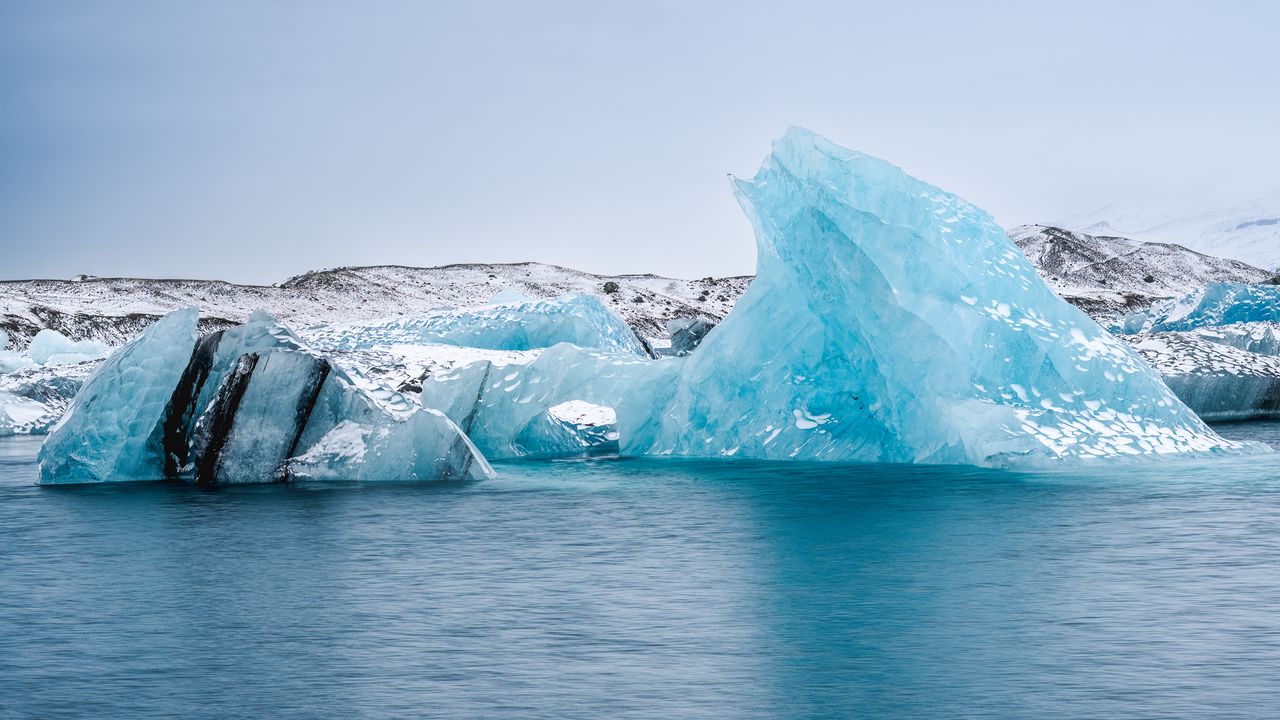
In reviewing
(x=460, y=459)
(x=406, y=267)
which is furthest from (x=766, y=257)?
(x=406, y=267)

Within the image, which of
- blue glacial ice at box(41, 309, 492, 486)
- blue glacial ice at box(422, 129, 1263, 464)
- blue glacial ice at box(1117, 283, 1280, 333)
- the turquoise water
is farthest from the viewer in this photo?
blue glacial ice at box(1117, 283, 1280, 333)

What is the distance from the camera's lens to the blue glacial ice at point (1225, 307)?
35.0 metres

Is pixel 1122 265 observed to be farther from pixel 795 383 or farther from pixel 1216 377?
pixel 795 383

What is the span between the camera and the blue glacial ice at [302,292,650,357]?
24.2 metres

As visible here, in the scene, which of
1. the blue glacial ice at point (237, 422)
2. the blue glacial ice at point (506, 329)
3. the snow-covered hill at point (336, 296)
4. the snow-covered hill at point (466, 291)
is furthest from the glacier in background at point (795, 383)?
the snow-covered hill at point (336, 296)

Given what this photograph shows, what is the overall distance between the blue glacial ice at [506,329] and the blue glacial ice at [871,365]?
5.09 meters

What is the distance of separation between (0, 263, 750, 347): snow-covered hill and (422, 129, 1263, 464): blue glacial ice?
140ft

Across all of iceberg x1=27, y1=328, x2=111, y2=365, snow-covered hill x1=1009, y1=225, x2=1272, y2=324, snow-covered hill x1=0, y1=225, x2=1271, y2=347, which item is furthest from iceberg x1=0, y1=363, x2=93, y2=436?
snow-covered hill x1=1009, y1=225, x2=1272, y2=324

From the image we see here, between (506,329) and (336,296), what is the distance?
63.9m

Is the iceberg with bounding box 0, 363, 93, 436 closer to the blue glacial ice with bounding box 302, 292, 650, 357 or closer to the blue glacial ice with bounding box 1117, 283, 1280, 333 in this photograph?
the blue glacial ice with bounding box 302, 292, 650, 357

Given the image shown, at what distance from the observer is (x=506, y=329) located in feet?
80.3

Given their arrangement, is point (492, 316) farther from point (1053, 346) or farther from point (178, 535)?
point (178, 535)

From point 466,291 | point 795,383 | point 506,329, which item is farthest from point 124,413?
point 466,291

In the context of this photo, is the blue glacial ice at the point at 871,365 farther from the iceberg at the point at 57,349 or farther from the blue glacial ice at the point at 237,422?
the iceberg at the point at 57,349
